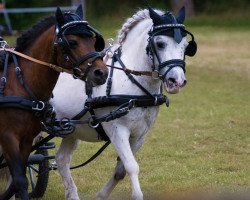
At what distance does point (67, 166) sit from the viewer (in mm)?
7875

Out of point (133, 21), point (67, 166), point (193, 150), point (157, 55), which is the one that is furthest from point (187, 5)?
point (157, 55)

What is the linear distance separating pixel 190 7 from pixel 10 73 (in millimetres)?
28472

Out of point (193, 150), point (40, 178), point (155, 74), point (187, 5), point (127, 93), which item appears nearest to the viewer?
point (155, 74)

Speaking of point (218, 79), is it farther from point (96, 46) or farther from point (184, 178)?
point (96, 46)

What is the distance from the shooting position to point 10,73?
254 inches

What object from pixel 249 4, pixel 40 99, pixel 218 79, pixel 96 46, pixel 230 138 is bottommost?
pixel 249 4

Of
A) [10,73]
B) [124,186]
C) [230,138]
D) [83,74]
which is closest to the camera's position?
[83,74]

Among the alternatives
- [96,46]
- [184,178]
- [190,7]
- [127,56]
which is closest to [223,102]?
[184,178]

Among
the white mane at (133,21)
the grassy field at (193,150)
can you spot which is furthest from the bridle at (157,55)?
the grassy field at (193,150)

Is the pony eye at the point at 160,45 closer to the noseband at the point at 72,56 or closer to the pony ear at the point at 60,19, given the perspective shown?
the noseband at the point at 72,56

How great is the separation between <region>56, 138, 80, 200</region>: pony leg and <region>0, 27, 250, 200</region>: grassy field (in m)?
0.72

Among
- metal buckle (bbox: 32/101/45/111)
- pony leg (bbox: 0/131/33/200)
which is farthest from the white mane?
pony leg (bbox: 0/131/33/200)

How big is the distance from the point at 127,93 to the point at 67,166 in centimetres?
124

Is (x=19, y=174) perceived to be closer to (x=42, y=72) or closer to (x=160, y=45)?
(x=42, y=72)
